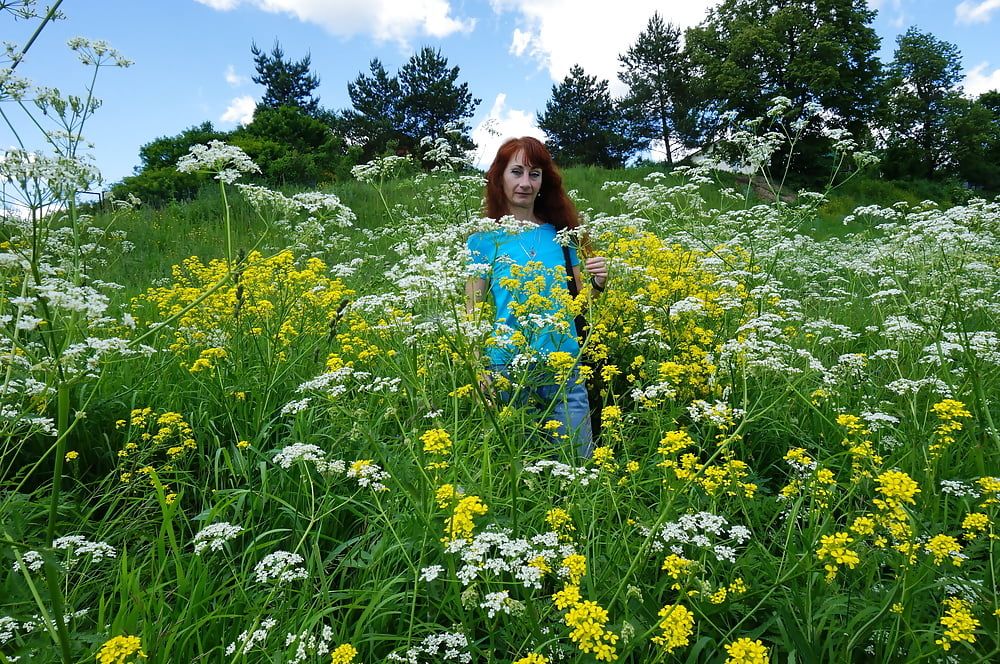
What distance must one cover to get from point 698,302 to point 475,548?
2005 millimetres

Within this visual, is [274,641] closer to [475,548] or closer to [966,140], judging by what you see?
[475,548]

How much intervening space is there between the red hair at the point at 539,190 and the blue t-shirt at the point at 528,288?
6.6 inches

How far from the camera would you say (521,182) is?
4.35m

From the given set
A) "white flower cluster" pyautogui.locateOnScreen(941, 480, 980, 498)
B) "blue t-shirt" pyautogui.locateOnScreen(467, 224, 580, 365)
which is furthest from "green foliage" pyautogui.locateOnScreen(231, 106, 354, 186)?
"white flower cluster" pyautogui.locateOnScreen(941, 480, 980, 498)

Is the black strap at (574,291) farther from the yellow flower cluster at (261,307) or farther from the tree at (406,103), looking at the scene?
the tree at (406,103)

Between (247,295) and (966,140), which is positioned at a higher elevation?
(966,140)

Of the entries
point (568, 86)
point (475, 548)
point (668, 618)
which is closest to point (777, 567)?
point (668, 618)

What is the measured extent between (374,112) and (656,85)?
23365 mm

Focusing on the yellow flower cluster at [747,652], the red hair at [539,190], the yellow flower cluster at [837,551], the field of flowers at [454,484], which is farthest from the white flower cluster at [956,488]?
the red hair at [539,190]

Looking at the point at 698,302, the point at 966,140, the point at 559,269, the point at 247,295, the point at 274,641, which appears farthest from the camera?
the point at 966,140

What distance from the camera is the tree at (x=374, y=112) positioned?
3847 centimetres

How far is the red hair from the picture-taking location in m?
4.47

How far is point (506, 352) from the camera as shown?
10.4 feet

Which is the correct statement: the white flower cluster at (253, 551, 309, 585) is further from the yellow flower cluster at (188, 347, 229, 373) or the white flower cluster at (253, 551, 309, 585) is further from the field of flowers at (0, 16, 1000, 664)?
the yellow flower cluster at (188, 347, 229, 373)
